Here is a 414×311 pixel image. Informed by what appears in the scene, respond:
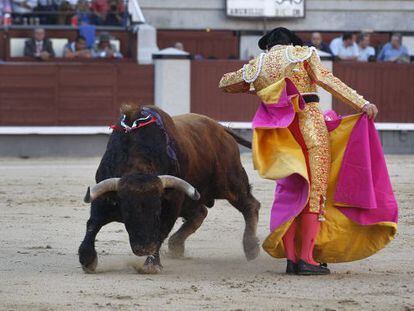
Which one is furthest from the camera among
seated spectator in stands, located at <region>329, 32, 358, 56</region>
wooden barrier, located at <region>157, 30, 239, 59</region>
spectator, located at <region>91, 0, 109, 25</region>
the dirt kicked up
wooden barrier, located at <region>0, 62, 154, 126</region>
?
wooden barrier, located at <region>157, 30, 239, 59</region>

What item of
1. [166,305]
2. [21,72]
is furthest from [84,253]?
[21,72]

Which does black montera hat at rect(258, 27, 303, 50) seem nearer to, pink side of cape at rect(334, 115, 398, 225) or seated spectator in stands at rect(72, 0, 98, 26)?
pink side of cape at rect(334, 115, 398, 225)

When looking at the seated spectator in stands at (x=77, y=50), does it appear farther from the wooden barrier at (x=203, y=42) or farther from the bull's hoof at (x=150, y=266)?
the bull's hoof at (x=150, y=266)

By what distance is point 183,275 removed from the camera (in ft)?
17.3

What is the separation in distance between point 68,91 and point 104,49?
70cm

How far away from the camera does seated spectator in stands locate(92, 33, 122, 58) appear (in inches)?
536

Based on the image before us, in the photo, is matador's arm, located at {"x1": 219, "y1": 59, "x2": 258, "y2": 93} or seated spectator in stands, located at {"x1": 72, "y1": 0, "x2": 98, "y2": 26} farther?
seated spectator in stands, located at {"x1": 72, "y1": 0, "x2": 98, "y2": 26}

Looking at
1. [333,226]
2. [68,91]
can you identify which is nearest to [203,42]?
[68,91]

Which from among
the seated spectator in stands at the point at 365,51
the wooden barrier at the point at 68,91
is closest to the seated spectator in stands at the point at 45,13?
the wooden barrier at the point at 68,91

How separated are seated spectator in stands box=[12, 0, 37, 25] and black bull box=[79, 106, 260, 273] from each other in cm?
829

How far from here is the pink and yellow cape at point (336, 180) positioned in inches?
205

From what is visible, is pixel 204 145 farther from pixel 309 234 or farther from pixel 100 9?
pixel 100 9

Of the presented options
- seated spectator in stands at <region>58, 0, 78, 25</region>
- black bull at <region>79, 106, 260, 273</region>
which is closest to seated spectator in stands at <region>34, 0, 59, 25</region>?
seated spectator in stands at <region>58, 0, 78, 25</region>

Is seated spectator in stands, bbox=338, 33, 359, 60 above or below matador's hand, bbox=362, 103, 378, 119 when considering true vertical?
below
